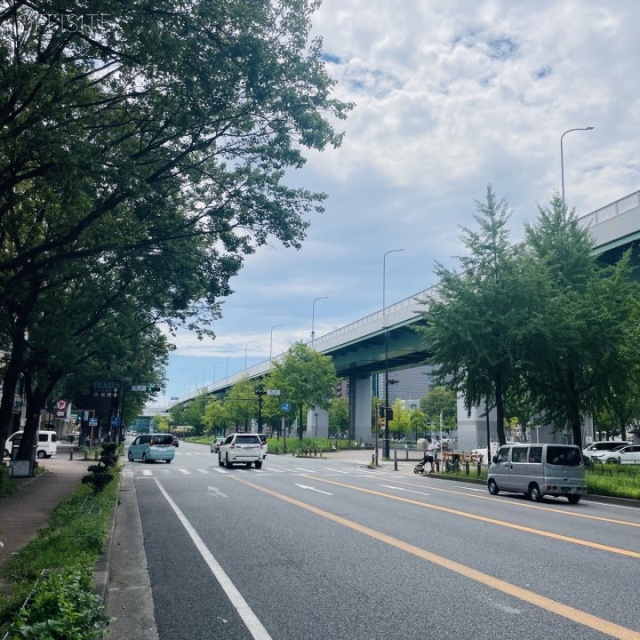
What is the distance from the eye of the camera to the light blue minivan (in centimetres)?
3925

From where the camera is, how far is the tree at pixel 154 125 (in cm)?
1035

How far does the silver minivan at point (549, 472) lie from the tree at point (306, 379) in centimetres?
4282

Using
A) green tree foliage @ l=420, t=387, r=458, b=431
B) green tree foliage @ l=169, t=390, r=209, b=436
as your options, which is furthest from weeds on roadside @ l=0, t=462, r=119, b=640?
green tree foliage @ l=169, t=390, r=209, b=436

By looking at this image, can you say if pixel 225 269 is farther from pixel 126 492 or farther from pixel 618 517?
pixel 618 517

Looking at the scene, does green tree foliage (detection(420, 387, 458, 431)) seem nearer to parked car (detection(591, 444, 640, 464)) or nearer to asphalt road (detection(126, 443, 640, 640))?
parked car (detection(591, 444, 640, 464))

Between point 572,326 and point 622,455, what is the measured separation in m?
19.4

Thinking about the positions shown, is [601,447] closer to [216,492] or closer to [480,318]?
[480,318]

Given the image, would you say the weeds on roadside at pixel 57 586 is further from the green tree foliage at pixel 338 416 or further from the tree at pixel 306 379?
the green tree foliage at pixel 338 416

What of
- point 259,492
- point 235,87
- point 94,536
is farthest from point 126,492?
point 235,87

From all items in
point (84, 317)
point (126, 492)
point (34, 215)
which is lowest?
point (126, 492)

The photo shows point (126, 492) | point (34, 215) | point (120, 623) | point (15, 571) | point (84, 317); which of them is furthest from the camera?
point (84, 317)

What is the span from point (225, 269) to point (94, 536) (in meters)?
10.9

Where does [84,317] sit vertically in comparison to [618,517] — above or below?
above

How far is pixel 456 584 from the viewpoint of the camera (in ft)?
23.9
